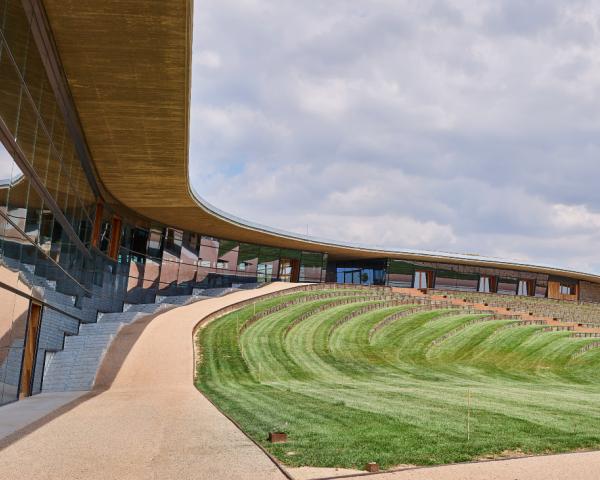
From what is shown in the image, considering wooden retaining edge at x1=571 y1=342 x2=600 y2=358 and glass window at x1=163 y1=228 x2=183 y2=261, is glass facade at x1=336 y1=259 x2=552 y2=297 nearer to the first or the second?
glass window at x1=163 y1=228 x2=183 y2=261

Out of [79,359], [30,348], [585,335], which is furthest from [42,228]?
[585,335]

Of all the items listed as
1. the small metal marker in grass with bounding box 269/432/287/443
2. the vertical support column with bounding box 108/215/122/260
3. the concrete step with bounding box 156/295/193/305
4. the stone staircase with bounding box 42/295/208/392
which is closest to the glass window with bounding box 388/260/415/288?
the concrete step with bounding box 156/295/193/305

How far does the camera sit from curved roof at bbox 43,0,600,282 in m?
12.5

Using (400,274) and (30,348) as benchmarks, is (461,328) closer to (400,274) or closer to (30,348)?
(400,274)

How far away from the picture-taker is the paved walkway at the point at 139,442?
825 cm

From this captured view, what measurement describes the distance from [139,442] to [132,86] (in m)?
10.1

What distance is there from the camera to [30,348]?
684 inches

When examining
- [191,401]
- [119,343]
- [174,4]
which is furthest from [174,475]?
[119,343]

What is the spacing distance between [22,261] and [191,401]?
5907mm

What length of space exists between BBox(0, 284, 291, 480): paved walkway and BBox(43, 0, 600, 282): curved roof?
344 inches

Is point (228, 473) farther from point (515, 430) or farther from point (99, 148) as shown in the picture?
point (99, 148)

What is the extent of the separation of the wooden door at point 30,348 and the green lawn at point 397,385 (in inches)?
211

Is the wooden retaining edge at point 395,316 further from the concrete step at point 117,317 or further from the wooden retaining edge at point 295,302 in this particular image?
the concrete step at point 117,317

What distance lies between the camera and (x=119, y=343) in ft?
83.5
